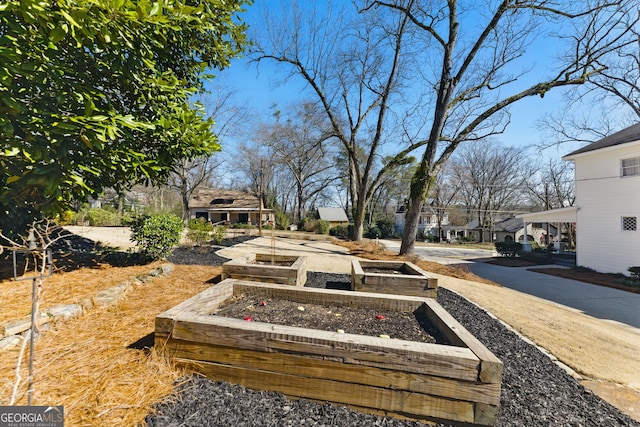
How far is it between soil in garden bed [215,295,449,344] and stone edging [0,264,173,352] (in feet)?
4.98

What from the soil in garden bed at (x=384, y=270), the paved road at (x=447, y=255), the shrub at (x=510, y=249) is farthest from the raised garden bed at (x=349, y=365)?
the shrub at (x=510, y=249)

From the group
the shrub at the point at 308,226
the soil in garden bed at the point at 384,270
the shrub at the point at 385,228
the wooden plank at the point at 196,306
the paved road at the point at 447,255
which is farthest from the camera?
the shrub at the point at 385,228

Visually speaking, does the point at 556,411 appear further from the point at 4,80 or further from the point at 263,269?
the point at 4,80

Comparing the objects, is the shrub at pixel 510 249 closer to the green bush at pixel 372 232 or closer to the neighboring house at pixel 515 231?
the green bush at pixel 372 232

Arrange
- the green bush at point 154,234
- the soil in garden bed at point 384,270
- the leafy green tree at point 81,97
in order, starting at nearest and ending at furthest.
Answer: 1. the leafy green tree at point 81,97
2. the green bush at point 154,234
3. the soil in garden bed at point 384,270

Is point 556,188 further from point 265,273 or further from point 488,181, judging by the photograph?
point 265,273

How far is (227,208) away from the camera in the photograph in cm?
2797

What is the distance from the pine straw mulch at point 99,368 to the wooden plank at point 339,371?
237 mm

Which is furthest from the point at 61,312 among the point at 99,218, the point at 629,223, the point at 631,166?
the point at 99,218

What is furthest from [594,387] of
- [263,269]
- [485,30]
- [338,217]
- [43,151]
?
[338,217]

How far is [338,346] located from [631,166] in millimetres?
14690

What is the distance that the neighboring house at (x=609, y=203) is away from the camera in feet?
32.5

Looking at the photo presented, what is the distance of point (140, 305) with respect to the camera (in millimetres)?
3195

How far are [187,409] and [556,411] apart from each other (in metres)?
2.54
